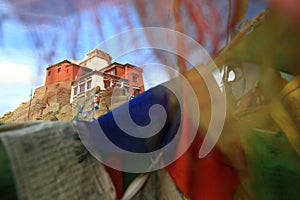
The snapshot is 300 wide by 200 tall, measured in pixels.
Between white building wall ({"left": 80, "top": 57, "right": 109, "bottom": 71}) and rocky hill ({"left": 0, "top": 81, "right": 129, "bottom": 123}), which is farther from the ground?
A: rocky hill ({"left": 0, "top": 81, "right": 129, "bottom": 123})

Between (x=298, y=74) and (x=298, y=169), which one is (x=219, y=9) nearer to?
(x=298, y=74)

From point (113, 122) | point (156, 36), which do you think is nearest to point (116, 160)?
point (113, 122)

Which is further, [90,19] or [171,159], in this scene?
[90,19]

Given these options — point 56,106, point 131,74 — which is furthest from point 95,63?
point 56,106

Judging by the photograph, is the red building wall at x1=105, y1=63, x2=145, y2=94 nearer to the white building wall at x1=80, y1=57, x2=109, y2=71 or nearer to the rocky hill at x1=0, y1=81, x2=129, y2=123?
the white building wall at x1=80, y1=57, x2=109, y2=71

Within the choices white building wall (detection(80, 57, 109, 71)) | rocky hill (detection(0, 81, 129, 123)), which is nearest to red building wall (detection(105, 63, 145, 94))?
white building wall (detection(80, 57, 109, 71))

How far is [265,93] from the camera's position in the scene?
1.39ft

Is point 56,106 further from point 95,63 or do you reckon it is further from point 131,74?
point 131,74

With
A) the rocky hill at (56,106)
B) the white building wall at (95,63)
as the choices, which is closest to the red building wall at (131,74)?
the white building wall at (95,63)

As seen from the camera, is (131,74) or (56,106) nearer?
(131,74)

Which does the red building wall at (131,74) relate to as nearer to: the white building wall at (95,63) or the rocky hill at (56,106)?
the white building wall at (95,63)

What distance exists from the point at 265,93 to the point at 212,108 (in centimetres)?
8

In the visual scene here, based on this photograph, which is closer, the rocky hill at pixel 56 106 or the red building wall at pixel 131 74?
the red building wall at pixel 131 74

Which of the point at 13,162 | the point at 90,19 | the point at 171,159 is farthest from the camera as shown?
the point at 90,19
